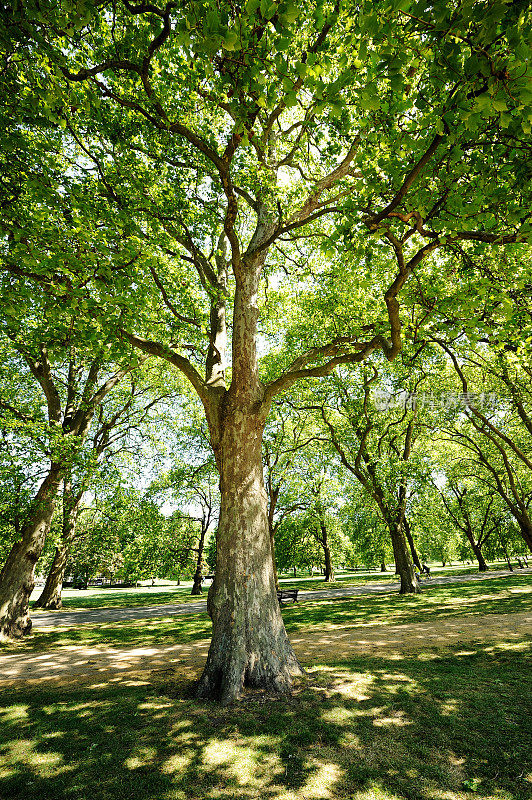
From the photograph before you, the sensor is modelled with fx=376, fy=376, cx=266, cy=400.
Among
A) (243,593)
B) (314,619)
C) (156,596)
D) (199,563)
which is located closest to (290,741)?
(243,593)

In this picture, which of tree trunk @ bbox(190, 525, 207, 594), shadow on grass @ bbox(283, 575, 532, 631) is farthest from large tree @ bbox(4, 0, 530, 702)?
tree trunk @ bbox(190, 525, 207, 594)

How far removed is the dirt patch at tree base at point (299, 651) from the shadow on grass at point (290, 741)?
52.4 inches

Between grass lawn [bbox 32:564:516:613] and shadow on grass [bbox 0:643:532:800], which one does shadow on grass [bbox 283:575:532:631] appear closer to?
shadow on grass [bbox 0:643:532:800]

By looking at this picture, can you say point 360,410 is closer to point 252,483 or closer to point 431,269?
point 431,269

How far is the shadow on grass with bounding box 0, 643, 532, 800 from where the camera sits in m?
3.44

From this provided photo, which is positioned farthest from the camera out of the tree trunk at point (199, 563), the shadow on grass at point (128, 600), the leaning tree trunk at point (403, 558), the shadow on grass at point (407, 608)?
the tree trunk at point (199, 563)

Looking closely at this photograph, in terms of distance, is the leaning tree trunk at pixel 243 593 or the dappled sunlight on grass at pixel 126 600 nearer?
the leaning tree trunk at pixel 243 593

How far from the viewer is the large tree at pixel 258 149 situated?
3445mm

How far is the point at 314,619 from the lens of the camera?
12695mm

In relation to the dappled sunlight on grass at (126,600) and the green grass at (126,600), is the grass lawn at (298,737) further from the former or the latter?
the dappled sunlight on grass at (126,600)

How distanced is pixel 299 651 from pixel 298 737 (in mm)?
4272

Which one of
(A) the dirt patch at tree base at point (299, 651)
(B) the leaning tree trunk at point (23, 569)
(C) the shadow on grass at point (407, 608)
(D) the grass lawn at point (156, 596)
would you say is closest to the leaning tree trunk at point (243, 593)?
(A) the dirt patch at tree base at point (299, 651)

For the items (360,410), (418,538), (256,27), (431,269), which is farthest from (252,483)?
(418,538)

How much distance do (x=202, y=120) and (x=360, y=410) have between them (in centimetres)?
1196
